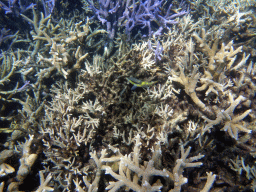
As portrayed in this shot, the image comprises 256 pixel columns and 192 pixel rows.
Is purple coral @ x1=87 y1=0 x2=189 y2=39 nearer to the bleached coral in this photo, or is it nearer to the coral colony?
the coral colony

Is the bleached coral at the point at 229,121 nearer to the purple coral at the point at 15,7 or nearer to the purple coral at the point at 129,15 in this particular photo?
the purple coral at the point at 129,15

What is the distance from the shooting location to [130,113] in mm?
2346

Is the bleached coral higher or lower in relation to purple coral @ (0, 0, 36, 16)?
lower


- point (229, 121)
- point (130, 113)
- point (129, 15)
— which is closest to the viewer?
point (229, 121)

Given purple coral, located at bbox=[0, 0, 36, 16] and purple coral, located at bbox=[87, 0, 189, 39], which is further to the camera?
purple coral, located at bbox=[0, 0, 36, 16]

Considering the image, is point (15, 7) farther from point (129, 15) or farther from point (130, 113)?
point (130, 113)

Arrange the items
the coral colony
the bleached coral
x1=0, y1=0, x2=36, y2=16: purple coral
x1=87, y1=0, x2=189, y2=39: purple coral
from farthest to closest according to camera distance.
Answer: x1=0, y1=0, x2=36, y2=16: purple coral
x1=87, y1=0, x2=189, y2=39: purple coral
the bleached coral
the coral colony

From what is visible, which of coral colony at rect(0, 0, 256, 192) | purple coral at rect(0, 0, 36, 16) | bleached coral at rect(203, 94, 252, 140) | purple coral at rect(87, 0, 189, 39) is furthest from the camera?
purple coral at rect(0, 0, 36, 16)

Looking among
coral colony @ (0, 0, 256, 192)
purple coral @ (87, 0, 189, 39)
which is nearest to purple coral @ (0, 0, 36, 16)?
coral colony @ (0, 0, 256, 192)

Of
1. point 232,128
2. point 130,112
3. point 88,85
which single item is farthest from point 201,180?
point 88,85

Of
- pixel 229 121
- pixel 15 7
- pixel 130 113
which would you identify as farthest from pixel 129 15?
pixel 229 121

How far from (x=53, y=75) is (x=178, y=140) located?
2571mm

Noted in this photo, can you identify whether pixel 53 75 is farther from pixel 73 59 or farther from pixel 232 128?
pixel 232 128

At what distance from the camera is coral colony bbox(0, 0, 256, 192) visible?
2008 millimetres
